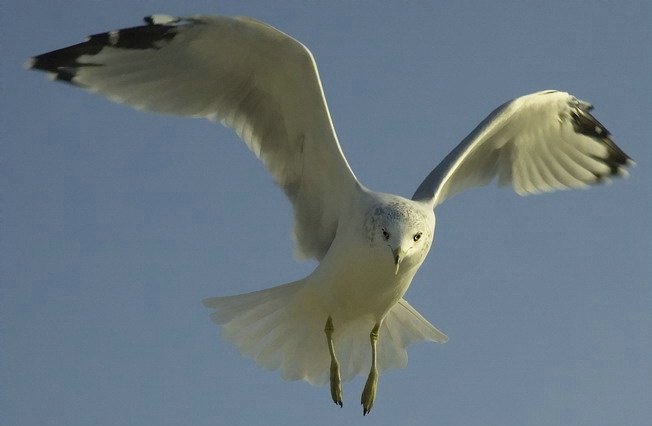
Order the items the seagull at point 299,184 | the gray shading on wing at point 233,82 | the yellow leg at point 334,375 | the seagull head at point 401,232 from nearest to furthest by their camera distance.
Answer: the seagull head at point 401,232
the seagull at point 299,184
the gray shading on wing at point 233,82
the yellow leg at point 334,375

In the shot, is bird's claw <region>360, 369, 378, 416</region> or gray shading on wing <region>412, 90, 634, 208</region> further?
gray shading on wing <region>412, 90, 634, 208</region>

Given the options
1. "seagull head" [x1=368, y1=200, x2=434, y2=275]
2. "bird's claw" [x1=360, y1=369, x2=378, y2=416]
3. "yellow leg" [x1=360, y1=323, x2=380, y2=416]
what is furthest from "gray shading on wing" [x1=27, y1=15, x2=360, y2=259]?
"bird's claw" [x1=360, y1=369, x2=378, y2=416]

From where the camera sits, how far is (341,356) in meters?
8.48

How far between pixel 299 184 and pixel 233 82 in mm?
854

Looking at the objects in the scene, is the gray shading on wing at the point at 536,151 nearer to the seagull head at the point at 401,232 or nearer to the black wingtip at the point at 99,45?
the seagull head at the point at 401,232

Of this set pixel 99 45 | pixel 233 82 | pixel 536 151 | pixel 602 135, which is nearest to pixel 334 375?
pixel 233 82

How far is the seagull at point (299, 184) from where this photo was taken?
7.68 m

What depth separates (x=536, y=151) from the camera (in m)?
9.45

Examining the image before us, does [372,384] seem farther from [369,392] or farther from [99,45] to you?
[99,45]

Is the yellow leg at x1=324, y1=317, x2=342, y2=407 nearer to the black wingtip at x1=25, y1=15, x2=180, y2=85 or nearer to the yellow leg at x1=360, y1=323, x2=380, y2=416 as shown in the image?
the yellow leg at x1=360, y1=323, x2=380, y2=416

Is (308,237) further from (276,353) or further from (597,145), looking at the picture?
(597,145)

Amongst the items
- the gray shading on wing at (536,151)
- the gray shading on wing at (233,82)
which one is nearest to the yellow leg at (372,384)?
the gray shading on wing at (233,82)

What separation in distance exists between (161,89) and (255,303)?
1564 mm

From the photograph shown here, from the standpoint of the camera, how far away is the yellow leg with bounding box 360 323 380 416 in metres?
8.20
